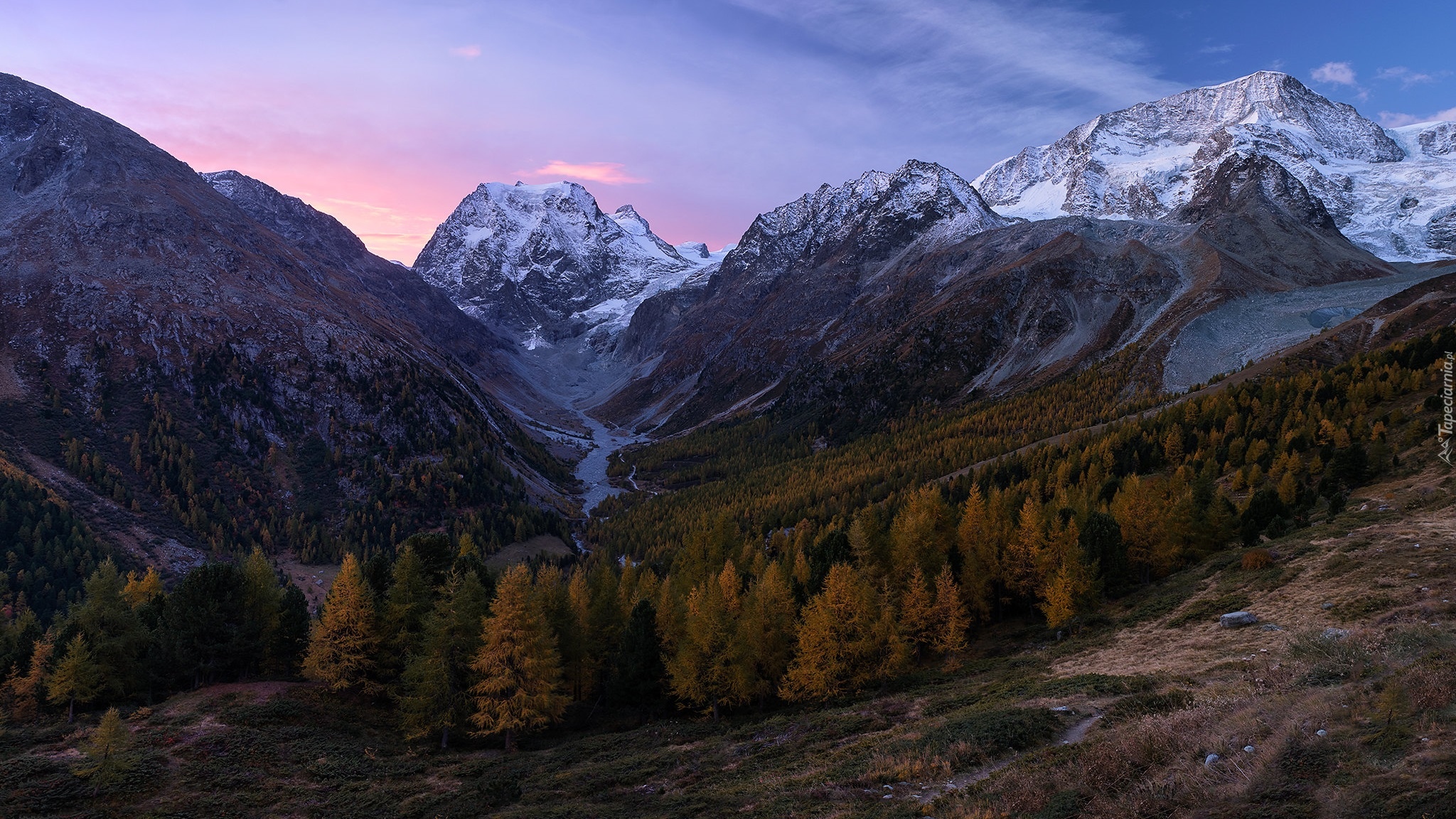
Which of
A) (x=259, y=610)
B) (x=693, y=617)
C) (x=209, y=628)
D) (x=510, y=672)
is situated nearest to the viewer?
(x=510, y=672)

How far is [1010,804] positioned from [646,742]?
2777cm

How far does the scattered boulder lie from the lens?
36.2 metres

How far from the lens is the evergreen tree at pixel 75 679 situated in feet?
143

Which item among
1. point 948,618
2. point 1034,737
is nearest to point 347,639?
point 948,618

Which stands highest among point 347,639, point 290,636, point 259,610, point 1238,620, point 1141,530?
point 259,610

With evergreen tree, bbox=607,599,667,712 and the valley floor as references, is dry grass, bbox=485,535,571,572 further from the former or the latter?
the valley floor

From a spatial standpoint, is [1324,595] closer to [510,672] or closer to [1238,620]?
[1238,620]

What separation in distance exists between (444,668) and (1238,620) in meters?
45.8

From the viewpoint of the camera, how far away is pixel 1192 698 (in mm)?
24609

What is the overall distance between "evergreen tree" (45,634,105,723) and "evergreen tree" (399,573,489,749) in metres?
19.6

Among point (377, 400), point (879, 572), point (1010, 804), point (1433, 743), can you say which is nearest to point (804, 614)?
point (879, 572)

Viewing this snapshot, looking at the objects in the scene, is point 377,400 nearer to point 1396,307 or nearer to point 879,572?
point 879,572

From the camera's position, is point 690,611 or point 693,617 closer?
point 693,617

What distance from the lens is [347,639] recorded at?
1866 inches
